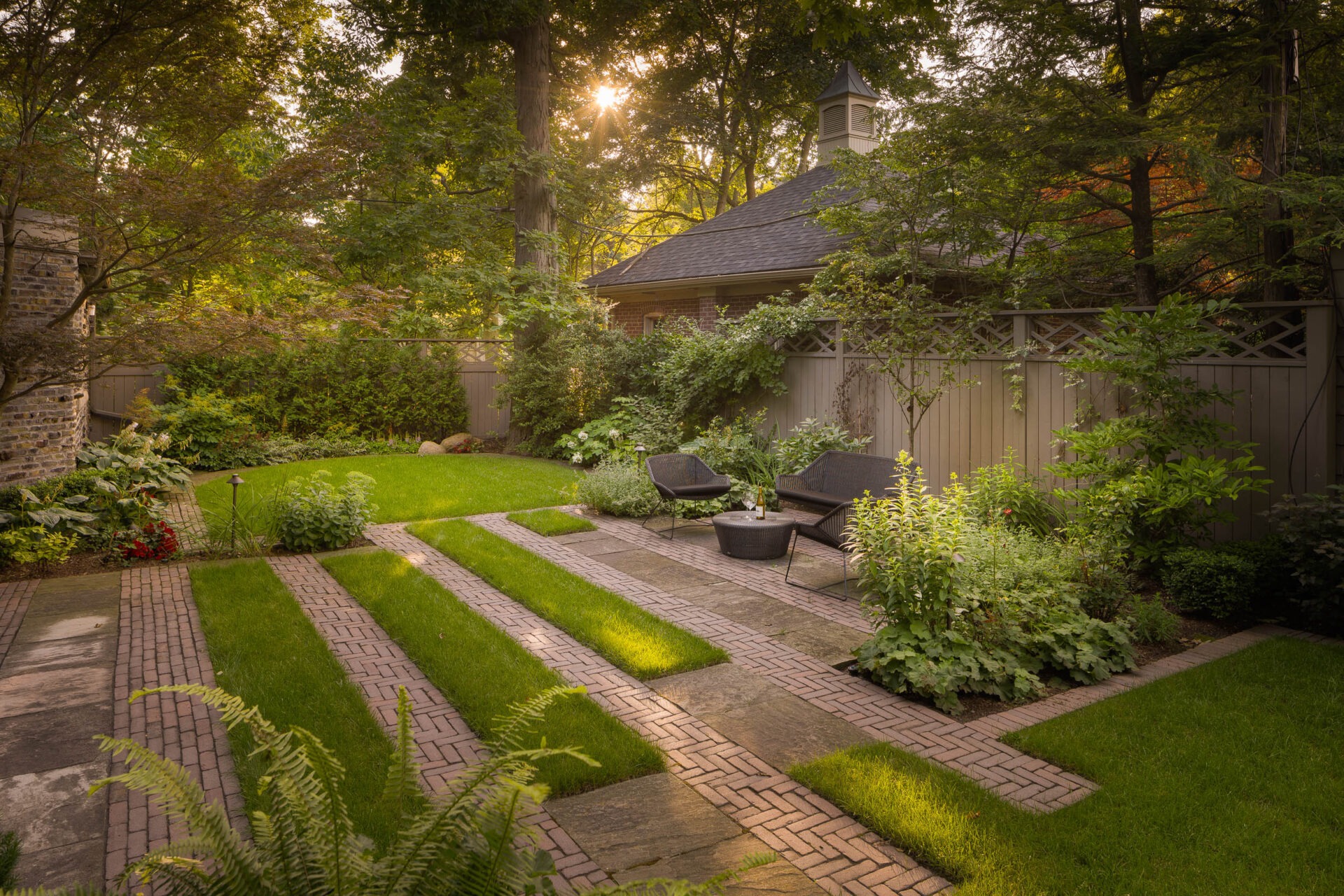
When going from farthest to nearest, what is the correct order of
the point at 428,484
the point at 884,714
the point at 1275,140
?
the point at 428,484
the point at 1275,140
the point at 884,714

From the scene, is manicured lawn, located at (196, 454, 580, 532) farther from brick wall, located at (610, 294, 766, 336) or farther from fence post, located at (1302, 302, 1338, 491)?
fence post, located at (1302, 302, 1338, 491)

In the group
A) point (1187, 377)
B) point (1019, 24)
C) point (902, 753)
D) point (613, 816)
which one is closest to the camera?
point (613, 816)

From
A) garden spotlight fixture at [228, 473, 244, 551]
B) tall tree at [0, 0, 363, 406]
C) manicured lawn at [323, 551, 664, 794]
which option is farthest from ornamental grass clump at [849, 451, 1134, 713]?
tall tree at [0, 0, 363, 406]

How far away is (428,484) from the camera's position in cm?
1191

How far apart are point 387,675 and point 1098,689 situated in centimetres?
430

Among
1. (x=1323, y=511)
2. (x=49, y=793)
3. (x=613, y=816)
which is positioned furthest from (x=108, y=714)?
(x=1323, y=511)

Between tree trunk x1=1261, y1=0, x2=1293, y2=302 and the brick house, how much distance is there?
6060mm

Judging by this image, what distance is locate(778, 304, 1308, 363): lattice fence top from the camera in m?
6.55

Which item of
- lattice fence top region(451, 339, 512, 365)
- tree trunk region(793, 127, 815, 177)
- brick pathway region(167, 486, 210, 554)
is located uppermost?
tree trunk region(793, 127, 815, 177)

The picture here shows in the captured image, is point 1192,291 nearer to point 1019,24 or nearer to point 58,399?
point 1019,24

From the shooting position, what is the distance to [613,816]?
3.59 metres

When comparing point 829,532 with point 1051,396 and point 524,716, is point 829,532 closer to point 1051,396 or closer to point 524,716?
point 1051,396

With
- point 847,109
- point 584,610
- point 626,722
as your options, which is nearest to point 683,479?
point 584,610

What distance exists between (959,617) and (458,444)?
40.4 feet
